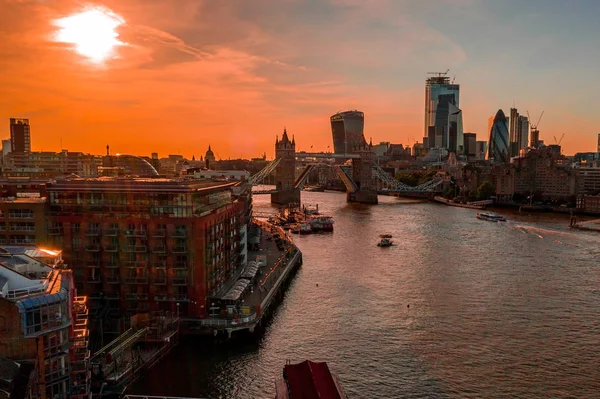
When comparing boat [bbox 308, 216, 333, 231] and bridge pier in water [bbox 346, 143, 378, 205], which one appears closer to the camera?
boat [bbox 308, 216, 333, 231]

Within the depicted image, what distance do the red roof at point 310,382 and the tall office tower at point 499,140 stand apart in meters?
171

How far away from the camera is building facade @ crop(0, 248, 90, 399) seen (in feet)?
39.9

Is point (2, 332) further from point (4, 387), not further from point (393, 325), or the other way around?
point (393, 325)

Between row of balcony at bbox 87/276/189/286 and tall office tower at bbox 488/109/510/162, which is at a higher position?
tall office tower at bbox 488/109/510/162

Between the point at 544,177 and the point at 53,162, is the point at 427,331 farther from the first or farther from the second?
the point at 544,177

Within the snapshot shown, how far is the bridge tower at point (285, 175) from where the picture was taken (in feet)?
298

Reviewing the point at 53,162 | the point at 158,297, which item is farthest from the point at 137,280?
the point at 53,162

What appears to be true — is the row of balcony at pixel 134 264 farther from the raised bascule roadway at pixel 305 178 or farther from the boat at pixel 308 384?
the raised bascule roadway at pixel 305 178

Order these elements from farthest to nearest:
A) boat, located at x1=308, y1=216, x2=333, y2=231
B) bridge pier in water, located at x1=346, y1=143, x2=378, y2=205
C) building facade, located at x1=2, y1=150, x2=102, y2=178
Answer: bridge pier in water, located at x1=346, y1=143, x2=378, y2=205 < building facade, located at x1=2, y1=150, x2=102, y2=178 < boat, located at x1=308, y1=216, x2=333, y2=231

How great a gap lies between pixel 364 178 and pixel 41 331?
91558mm

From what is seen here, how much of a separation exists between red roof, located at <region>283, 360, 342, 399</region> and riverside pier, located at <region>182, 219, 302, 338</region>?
698cm

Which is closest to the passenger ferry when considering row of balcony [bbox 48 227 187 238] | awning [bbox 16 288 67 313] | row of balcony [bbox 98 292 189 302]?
row of balcony [bbox 98 292 189 302]

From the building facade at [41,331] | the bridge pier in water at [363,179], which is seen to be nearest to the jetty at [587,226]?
the bridge pier in water at [363,179]

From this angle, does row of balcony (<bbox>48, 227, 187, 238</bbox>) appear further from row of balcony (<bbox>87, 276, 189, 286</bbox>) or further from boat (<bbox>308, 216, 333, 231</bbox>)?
boat (<bbox>308, 216, 333, 231</bbox>)
